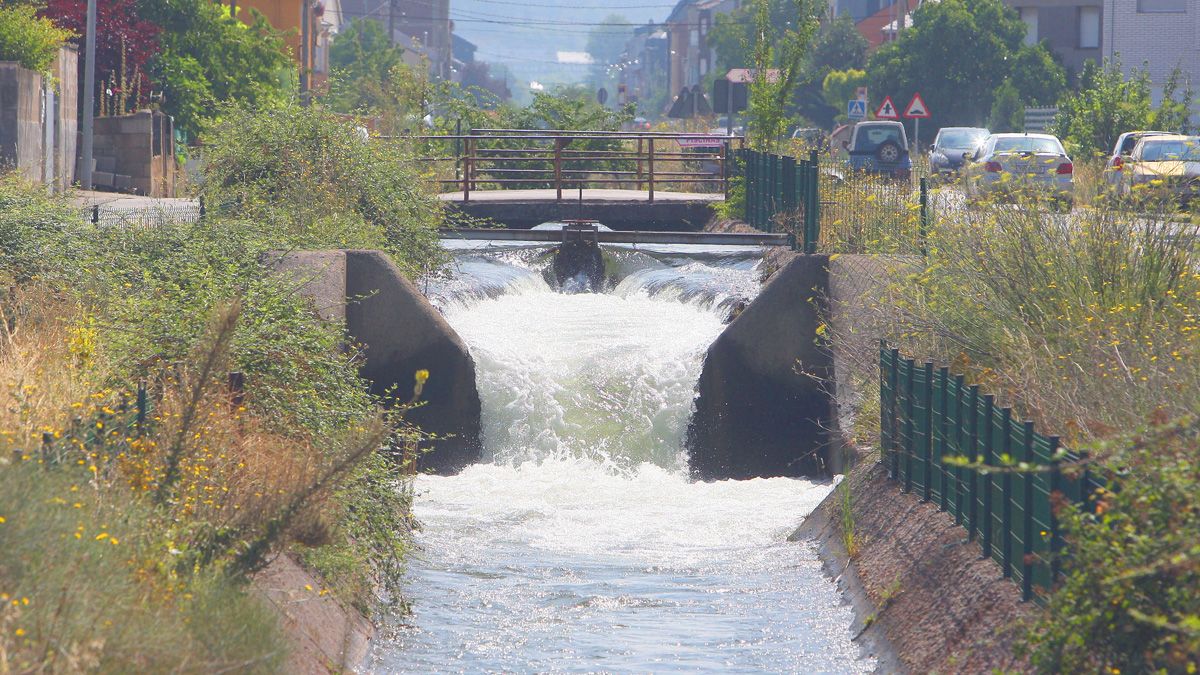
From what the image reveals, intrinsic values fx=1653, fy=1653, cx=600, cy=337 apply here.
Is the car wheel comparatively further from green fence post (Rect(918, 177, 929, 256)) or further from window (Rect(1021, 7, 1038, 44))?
window (Rect(1021, 7, 1038, 44))

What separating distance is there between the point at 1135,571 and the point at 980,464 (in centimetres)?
77

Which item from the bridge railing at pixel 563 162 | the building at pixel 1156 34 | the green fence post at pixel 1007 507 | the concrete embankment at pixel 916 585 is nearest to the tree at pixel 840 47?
the building at pixel 1156 34

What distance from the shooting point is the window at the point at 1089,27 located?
197 feet

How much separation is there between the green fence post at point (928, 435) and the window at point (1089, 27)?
54.1m

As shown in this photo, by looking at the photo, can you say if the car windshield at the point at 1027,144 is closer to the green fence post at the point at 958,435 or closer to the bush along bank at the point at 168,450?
the bush along bank at the point at 168,450

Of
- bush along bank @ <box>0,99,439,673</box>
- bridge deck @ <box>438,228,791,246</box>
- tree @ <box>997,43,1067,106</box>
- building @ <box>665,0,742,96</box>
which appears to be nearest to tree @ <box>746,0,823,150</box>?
bridge deck @ <box>438,228,791,246</box>

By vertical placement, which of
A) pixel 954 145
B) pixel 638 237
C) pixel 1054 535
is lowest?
pixel 1054 535

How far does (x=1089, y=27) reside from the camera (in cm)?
6044

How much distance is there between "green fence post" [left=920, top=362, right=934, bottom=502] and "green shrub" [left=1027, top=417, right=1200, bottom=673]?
3.32 meters

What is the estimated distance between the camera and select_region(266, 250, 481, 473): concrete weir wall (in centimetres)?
1514

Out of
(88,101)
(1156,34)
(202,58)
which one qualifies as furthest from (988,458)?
(1156,34)

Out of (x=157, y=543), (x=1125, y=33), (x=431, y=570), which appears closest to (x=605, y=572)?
(x=431, y=570)

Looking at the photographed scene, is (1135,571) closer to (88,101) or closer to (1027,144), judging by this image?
(88,101)

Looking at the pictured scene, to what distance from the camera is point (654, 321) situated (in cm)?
1820
